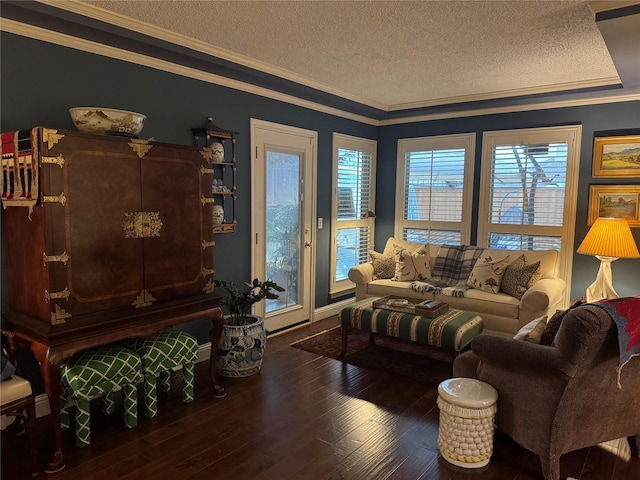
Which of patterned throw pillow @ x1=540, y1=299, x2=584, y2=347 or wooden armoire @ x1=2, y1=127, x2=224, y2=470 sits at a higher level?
wooden armoire @ x1=2, y1=127, x2=224, y2=470

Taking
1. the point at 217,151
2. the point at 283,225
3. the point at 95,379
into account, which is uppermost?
the point at 217,151

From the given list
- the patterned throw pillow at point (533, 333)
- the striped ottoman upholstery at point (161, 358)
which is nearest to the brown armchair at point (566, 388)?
the patterned throw pillow at point (533, 333)

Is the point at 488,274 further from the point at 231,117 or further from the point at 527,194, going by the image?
the point at 231,117

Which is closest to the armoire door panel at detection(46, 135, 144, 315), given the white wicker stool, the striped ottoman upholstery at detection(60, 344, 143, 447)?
the striped ottoman upholstery at detection(60, 344, 143, 447)

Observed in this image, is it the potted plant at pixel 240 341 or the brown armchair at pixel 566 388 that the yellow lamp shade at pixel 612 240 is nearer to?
the brown armchair at pixel 566 388

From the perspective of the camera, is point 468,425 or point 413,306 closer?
point 468,425

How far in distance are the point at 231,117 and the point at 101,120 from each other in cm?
149

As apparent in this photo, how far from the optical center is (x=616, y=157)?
4504mm

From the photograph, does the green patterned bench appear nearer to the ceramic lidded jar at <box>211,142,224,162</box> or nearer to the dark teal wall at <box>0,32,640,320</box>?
the dark teal wall at <box>0,32,640,320</box>

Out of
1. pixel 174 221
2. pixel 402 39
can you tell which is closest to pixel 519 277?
pixel 402 39

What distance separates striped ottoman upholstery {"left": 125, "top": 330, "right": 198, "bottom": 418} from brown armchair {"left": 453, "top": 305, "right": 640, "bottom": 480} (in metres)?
1.90

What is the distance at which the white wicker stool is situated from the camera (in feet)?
8.01

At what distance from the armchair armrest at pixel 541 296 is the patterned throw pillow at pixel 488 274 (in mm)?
348

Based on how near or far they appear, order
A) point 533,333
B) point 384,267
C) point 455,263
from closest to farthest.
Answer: point 533,333, point 455,263, point 384,267
